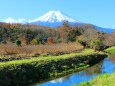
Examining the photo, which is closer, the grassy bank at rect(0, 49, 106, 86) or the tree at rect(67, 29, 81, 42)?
the grassy bank at rect(0, 49, 106, 86)

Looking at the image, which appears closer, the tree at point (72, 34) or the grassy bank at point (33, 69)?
the grassy bank at point (33, 69)

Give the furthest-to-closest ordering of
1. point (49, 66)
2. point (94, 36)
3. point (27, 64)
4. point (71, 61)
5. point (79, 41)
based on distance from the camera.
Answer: point (94, 36), point (79, 41), point (71, 61), point (49, 66), point (27, 64)

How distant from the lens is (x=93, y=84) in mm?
21250

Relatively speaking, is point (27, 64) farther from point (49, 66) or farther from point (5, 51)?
point (5, 51)

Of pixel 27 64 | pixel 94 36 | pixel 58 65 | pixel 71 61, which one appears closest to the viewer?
pixel 27 64

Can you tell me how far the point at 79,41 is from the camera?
3179 inches

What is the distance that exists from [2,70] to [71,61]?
15.1 metres

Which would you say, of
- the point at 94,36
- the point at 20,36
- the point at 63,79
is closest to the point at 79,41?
the point at 94,36

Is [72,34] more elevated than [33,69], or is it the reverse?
[72,34]

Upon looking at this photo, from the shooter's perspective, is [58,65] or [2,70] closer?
[2,70]

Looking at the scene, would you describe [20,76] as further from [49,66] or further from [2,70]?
[49,66]

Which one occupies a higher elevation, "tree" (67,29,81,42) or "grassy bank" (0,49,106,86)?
"tree" (67,29,81,42)

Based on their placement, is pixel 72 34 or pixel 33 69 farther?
pixel 72 34

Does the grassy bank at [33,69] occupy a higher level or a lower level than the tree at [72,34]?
lower
